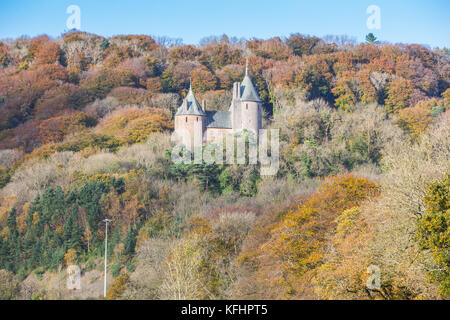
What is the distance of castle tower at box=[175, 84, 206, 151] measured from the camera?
4556 centimetres

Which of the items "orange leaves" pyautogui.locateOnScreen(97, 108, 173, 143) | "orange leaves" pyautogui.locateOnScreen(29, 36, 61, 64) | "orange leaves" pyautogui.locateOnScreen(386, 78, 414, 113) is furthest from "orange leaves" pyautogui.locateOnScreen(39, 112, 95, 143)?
"orange leaves" pyautogui.locateOnScreen(386, 78, 414, 113)

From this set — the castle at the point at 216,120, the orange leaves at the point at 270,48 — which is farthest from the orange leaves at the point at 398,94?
the castle at the point at 216,120

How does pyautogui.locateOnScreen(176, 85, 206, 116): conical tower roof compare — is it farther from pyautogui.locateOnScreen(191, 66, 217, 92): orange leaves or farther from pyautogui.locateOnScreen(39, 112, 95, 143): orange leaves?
pyautogui.locateOnScreen(191, 66, 217, 92): orange leaves

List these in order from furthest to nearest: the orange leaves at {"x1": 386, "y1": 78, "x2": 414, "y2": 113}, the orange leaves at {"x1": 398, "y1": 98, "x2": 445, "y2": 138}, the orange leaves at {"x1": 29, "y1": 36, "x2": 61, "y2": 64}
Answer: the orange leaves at {"x1": 29, "y1": 36, "x2": 61, "y2": 64}
the orange leaves at {"x1": 386, "y1": 78, "x2": 414, "y2": 113}
the orange leaves at {"x1": 398, "y1": 98, "x2": 445, "y2": 138}

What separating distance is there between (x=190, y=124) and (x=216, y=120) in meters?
2.33

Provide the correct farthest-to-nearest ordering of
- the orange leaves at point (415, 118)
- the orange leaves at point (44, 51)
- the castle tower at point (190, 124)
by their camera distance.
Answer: the orange leaves at point (44, 51) → the orange leaves at point (415, 118) → the castle tower at point (190, 124)

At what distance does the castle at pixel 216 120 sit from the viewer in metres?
45.9

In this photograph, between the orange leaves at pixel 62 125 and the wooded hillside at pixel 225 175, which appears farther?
the orange leaves at pixel 62 125

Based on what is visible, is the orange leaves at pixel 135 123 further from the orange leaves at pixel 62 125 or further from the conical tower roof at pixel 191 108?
the conical tower roof at pixel 191 108

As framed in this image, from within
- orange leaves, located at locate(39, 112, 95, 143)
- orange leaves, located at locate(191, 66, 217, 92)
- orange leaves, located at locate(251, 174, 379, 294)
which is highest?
orange leaves, located at locate(191, 66, 217, 92)

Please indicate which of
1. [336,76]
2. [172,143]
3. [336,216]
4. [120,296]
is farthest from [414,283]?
→ [336,76]

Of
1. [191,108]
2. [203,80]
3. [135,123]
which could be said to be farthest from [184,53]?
[191,108]

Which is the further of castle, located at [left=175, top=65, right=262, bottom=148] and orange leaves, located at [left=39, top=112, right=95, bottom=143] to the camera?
orange leaves, located at [left=39, top=112, right=95, bottom=143]

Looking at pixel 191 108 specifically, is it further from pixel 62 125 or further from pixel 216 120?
pixel 62 125
